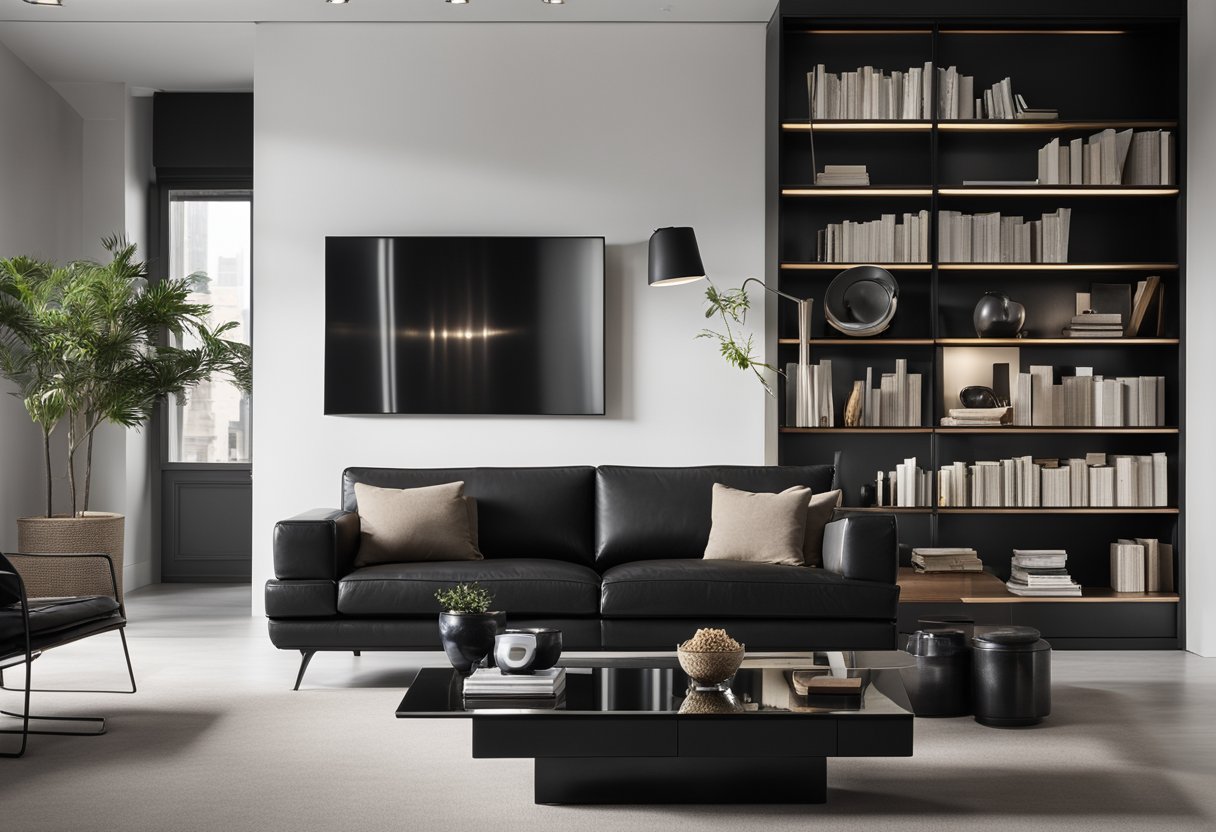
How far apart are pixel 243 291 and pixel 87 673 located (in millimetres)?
3431

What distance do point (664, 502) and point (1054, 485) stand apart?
200cm

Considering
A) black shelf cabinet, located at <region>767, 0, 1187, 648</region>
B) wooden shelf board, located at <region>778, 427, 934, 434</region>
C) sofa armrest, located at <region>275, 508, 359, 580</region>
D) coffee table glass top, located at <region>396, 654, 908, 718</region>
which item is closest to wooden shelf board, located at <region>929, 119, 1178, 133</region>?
black shelf cabinet, located at <region>767, 0, 1187, 648</region>

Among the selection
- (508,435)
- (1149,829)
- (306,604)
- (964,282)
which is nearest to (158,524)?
(508,435)

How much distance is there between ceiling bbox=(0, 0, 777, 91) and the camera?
5.79 metres

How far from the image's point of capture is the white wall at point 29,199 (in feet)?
21.1

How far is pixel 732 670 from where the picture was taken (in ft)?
10.3

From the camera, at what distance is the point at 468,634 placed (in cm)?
336

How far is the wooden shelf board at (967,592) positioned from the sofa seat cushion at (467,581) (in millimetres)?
1657

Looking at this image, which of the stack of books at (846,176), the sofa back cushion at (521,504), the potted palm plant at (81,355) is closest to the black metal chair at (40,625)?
the sofa back cushion at (521,504)

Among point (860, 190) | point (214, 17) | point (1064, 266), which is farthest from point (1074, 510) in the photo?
point (214, 17)

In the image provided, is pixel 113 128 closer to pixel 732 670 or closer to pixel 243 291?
pixel 243 291

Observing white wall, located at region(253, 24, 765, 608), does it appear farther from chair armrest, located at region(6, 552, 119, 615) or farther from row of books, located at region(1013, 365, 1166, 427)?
row of books, located at region(1013, 365, 1166, 427)

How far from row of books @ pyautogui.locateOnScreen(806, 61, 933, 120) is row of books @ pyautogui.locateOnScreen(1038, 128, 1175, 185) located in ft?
2.11

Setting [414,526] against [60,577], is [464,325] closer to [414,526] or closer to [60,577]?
[414,526]
